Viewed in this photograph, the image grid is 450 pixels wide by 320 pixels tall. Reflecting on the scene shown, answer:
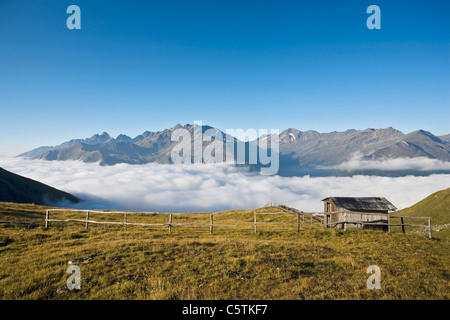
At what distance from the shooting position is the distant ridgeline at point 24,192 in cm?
12938

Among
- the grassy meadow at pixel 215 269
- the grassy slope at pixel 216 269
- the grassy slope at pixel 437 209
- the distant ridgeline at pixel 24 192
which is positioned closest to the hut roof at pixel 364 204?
the grassy meadow at pixel 215 269

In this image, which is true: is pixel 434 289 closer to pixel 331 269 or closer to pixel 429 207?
pixel 331 269

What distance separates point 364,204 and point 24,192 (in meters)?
182

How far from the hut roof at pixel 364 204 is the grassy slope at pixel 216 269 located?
14746 mm

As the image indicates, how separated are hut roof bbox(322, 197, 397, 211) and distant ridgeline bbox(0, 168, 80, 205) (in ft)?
540

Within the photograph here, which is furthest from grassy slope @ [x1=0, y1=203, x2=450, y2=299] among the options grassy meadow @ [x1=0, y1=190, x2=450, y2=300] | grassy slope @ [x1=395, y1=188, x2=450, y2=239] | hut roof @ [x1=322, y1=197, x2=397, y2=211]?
grassy slope @ [x1=395, y1=188, x2=450, y2=239]

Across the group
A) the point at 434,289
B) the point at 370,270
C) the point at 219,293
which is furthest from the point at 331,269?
Result: the point at 219,293

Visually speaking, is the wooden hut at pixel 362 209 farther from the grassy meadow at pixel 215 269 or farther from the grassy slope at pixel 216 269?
the grassy slope at pixel 216 269

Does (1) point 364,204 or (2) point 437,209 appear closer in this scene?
(1) point 364,204

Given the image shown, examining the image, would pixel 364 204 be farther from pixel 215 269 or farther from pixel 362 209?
pixel 215 269

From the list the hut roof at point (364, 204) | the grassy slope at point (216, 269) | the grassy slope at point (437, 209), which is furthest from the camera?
the grassy slope at point (437, 209)

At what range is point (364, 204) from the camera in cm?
3381

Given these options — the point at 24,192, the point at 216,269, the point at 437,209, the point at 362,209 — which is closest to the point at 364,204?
the point at 362,209

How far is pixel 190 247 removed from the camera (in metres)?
15.7
